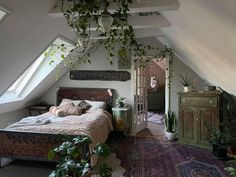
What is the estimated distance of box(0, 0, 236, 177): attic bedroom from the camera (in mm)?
2494

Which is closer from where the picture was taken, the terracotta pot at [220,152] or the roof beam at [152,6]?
the roof beam at [152,6]

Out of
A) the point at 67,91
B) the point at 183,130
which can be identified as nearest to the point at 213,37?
the point at 183,130

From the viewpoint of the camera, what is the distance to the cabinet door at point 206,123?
179 inches

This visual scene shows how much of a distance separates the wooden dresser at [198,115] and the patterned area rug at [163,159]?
0.74 ft

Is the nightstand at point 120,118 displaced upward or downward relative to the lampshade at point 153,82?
downward

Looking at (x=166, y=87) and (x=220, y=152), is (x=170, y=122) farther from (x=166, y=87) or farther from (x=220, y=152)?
(x=220, y=152)

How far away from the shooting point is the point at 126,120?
554cm

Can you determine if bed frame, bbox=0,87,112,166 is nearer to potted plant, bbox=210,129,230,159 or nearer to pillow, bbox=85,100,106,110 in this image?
pillow, bbox=85,100,106,110

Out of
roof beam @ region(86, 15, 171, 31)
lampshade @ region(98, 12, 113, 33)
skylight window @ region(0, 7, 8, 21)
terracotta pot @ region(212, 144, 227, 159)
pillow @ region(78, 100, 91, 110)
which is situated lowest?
terracotta pot @ region(212, 144, 227, 159)

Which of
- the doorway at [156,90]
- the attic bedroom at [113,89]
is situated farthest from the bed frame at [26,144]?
the doorway at [156,90]

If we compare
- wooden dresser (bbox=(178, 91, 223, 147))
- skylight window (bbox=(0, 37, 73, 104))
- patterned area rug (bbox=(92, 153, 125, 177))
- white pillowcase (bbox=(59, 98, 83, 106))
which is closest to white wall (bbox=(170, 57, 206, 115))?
wooden dresser (bbox=(178, 91, 223, 147))

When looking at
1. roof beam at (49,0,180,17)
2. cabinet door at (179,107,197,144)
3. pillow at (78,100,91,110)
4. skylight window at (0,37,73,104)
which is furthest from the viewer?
pillow at (78,100,91,110)

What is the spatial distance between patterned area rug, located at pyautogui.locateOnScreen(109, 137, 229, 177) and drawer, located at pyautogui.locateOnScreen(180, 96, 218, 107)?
3.03ft

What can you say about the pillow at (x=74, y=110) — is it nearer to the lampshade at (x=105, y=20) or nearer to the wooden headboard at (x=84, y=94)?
the wooden headboard at (x=84, y=94)
